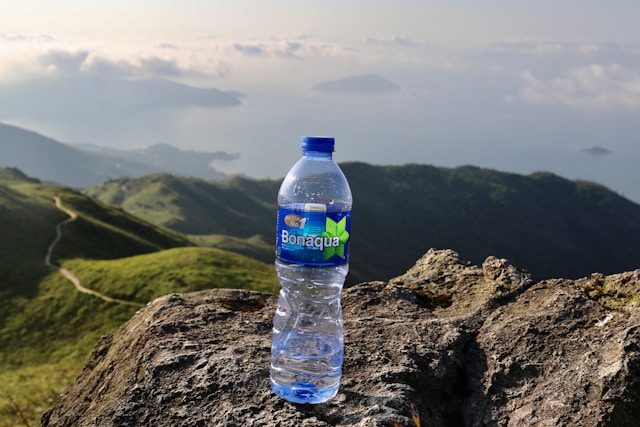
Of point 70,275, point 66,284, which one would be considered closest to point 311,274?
→ point 66,284

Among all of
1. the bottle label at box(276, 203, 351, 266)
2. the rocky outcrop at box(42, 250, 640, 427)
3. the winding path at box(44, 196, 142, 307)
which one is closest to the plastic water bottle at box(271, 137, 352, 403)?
the bottle label at box(276, 203, 351, 266)

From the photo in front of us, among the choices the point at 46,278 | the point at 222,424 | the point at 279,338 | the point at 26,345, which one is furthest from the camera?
the point at 46,278

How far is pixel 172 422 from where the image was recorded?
5.26 meters

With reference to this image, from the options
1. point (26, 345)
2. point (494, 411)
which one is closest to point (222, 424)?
point (494, 411)

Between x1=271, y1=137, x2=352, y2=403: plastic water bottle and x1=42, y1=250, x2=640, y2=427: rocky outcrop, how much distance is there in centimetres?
24

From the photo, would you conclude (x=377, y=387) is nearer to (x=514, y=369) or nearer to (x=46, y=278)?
(x=514, y=369)

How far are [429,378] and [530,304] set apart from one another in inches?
76.1

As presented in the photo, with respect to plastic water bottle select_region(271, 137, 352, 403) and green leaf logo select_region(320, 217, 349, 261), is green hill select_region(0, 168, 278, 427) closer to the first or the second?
plastic water bottle select_region(271, 137, 352, 403)

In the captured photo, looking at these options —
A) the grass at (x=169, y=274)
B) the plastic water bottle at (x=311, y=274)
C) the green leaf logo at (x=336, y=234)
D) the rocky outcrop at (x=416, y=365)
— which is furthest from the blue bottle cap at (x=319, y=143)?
the grass at (x=169, y=274)

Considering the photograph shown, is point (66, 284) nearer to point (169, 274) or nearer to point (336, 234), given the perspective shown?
point (169, 274)

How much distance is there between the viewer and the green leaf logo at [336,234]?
19.1 feet

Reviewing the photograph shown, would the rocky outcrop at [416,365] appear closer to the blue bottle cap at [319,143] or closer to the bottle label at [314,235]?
the bottle label at [314,235]

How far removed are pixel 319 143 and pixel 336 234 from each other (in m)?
1.10

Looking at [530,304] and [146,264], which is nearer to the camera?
[530,304]
